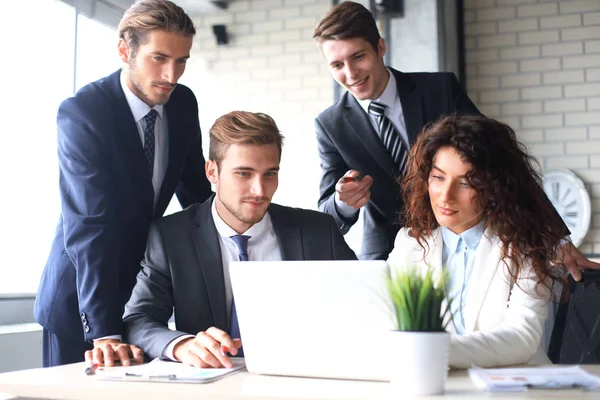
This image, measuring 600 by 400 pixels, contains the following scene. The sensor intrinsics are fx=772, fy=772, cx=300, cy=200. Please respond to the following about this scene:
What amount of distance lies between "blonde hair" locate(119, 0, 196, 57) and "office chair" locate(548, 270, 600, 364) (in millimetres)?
1294

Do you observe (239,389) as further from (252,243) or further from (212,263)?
(252,243)

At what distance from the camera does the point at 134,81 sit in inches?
90.0

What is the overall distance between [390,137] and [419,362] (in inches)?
62.5

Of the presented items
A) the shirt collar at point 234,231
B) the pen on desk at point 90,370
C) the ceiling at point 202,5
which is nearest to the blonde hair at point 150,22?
the shirt collar at point 234,231

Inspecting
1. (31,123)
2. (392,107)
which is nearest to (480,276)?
(392,107)

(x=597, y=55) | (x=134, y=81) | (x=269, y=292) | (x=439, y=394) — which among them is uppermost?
(x=597, y=55)

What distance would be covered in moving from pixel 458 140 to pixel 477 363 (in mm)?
731

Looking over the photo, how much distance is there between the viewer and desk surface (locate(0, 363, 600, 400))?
1.21 m

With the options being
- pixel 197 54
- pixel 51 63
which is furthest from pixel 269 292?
pixel 197 54

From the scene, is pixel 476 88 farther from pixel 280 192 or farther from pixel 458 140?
pixel 458 140

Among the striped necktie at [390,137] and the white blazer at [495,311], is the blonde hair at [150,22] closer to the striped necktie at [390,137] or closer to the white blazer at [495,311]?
the striped necktie at [390,137]

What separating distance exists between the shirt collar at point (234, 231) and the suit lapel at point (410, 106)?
2.45 feet

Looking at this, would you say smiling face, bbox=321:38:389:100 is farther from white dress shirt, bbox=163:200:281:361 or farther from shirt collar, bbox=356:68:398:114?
white dress shirt, bbox=163:200:281:361

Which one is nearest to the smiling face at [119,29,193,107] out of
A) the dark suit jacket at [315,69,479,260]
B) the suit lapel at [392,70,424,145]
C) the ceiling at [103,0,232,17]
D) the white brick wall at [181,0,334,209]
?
the dark suit jacket at [315,69,479,260]
